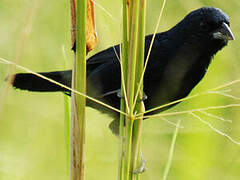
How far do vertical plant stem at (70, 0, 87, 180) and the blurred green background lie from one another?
1.32 metres

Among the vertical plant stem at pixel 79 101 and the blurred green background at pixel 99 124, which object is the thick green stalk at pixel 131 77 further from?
the blurred green background at pixel 99 124

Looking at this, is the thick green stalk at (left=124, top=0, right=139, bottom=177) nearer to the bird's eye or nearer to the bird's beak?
the bird's beak

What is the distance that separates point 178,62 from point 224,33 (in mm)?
392

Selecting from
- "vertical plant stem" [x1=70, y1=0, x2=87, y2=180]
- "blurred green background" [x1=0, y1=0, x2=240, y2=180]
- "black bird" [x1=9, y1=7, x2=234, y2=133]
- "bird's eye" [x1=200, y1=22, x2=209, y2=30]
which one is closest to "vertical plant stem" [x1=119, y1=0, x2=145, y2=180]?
"vertical plant stem" [x1=70, y1=0, x2=87, y2=180]

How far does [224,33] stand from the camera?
112 inches

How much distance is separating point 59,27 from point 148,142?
4.02 feet

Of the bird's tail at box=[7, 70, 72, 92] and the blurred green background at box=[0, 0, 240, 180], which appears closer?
the blurred green background at box=[0, 0, 240, 180]

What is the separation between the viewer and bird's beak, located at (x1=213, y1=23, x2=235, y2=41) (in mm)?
2773

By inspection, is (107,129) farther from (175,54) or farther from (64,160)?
(175,54)

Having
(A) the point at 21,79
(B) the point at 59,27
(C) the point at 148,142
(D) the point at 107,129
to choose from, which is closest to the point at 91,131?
(D) the point at 107,129

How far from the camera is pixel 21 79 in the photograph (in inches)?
123

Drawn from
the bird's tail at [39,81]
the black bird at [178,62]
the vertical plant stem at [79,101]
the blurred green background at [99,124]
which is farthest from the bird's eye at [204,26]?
the vertical plant stem at [79,101]

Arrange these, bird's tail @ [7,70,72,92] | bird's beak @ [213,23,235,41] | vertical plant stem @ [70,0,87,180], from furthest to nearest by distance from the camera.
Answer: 1. bird's tail @ [7,70,72,92]
2. bird's beak @ [213,23,235,41]
3. vertical plant stem @ [70,0,87,180]

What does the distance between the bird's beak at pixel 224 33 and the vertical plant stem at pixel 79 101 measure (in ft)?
5.44
